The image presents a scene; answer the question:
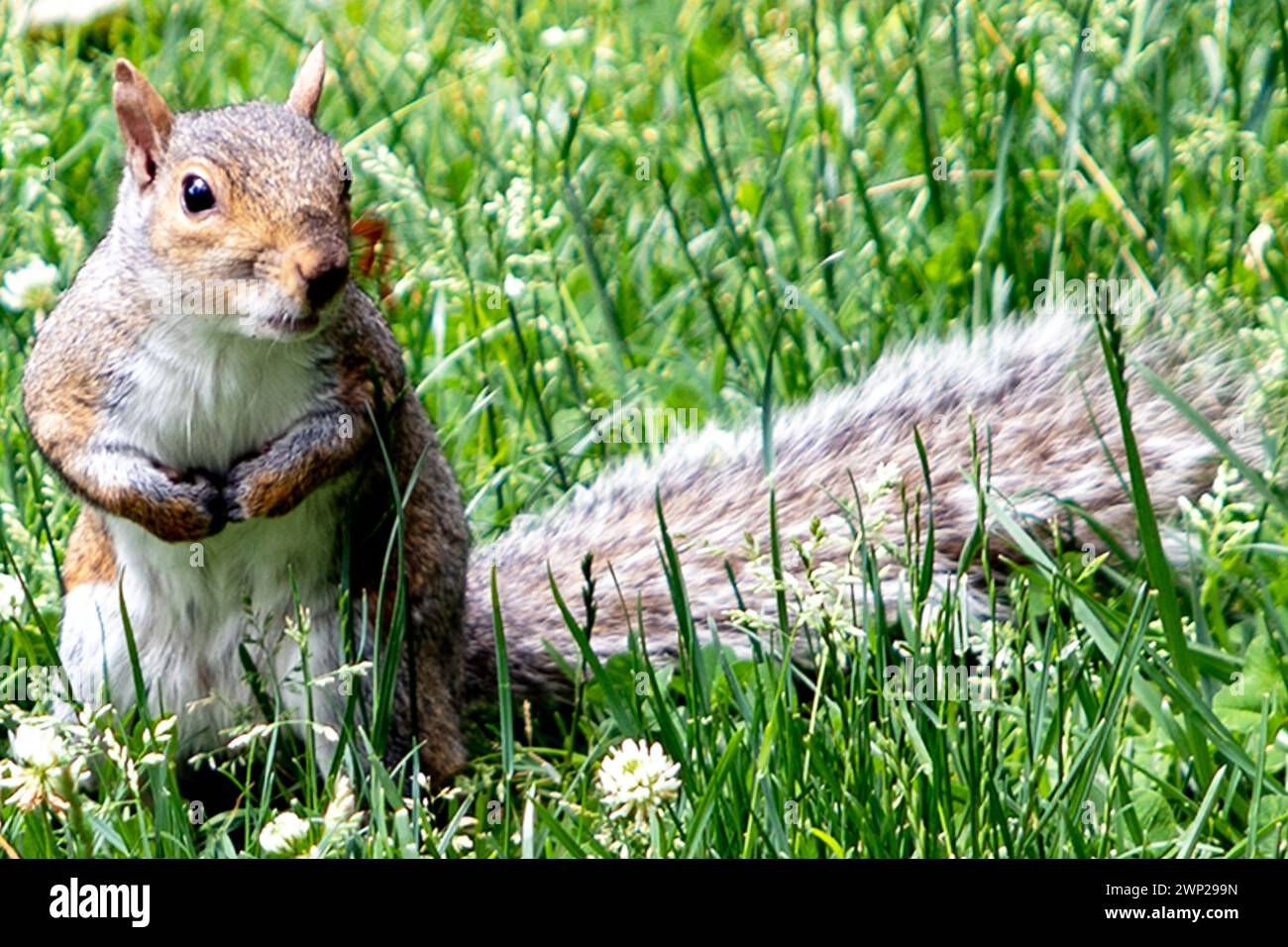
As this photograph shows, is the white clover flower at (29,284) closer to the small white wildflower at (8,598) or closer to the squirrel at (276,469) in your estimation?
the squirrel at (276,469)

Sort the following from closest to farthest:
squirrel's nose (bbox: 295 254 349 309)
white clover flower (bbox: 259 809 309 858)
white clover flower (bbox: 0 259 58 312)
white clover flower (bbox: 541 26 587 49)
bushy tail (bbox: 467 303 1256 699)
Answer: white clover flower (bbox: 259 809 309 858), squirrel's nose (bbox: 295 254 349 309), bushy tail (bbox: 467 303 1256 699), white clover flower (bbox: 0 259 58 312), white clover flower (bbox: 541 26 587 49)

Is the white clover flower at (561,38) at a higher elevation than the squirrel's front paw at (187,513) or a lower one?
higher

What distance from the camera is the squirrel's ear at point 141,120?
224cm

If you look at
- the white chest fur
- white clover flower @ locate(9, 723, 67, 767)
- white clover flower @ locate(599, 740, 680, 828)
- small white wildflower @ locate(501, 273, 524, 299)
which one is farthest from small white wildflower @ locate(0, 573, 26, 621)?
small white wildflower @ locate(501, 273, 524, 299)

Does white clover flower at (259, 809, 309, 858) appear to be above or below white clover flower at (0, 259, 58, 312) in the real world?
below

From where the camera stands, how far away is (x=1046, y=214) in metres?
3.30

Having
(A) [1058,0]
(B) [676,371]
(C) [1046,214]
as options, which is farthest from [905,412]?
(A) [1058,0]

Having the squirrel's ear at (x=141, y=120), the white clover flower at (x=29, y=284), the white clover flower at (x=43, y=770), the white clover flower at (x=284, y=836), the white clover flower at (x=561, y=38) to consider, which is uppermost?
the white clover flower at (x=561, y=38)

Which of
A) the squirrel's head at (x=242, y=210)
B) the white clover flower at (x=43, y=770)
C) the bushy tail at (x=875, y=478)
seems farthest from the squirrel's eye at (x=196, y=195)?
the bushy tail at (x=875, y=478)

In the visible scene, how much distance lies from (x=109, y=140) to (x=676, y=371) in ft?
3.95

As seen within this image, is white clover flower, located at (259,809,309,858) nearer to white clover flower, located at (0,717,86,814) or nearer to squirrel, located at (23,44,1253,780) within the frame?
white clover flower, located at (0,717,86,814)

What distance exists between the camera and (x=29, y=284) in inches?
119

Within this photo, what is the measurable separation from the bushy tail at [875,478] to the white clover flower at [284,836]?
2.02 feet

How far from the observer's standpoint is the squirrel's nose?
2059mm
